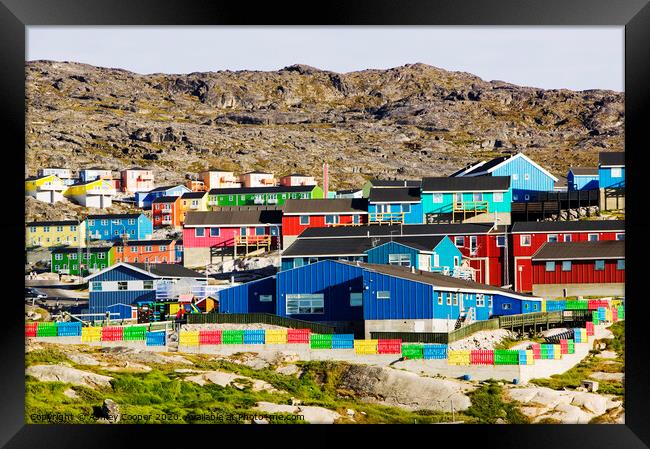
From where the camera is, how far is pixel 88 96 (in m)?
169

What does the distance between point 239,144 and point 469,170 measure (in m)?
65.6

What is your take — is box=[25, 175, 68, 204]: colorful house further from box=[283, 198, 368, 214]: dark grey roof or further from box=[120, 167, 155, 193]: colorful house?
box=[283, 198, 368, 214]: dark grey roof

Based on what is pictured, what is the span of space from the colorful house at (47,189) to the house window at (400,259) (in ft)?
171

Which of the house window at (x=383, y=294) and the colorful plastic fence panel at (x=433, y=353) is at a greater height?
the house window at (x=383, y=294)

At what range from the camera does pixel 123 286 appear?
1886 inches

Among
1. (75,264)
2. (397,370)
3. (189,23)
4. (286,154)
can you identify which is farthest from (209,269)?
(286,154)

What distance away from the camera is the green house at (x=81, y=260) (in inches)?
2569

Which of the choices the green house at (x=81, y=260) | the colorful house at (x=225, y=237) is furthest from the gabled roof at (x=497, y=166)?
the green house at (x=81, y=260)

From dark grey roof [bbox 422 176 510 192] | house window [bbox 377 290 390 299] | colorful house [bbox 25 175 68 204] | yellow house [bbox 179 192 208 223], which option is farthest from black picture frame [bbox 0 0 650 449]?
colorful house [bbox 25 175 68 204]

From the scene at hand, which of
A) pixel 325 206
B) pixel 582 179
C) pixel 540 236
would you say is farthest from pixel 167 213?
pixel 540 236

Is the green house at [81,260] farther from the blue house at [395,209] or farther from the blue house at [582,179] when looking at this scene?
the blue house at [582,179]

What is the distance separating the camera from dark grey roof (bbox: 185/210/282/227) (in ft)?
207

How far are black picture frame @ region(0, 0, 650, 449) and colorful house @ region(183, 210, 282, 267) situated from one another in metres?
49.1

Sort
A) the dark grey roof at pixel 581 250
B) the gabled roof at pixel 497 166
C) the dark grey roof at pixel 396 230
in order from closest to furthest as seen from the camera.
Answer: the dark grey roof at pixel 581 250, the dark grey roof at pixel 396 230, the gabled roof at pixel 497 166
